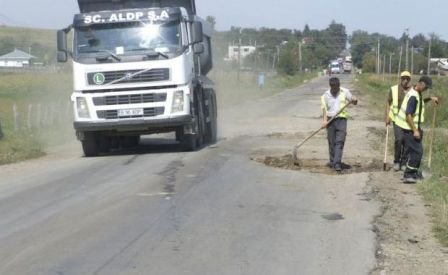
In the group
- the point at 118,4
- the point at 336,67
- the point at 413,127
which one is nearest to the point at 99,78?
the point at 118,4

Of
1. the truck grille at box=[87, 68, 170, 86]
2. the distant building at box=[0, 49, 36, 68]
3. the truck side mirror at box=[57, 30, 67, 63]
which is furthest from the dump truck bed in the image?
the distant building at box=[0, 49, 36, 68]

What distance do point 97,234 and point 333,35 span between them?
616 feet

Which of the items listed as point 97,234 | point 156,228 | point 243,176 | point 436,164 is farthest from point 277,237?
point 436,164

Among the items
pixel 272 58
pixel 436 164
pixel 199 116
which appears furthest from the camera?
pixel 272 58

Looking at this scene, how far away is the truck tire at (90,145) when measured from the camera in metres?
16.9

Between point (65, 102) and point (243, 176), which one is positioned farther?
point (65, 102)

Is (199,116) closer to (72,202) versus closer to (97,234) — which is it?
(72,202)

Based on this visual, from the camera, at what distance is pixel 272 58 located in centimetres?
12575

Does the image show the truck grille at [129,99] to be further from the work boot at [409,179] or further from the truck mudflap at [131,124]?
the work boot at [409,179]

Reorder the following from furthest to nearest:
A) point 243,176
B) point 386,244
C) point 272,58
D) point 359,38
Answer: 1. point 359,38
2. point 272,58
3. point 243,176
4. point 386,244

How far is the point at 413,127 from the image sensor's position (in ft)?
39.3

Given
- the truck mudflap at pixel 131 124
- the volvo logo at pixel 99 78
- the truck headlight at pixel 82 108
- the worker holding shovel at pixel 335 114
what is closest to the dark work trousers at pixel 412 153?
the worker holding shovel at pixel 335 114

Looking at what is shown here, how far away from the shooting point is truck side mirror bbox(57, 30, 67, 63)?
52.8 ft

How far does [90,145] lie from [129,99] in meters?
1.57
